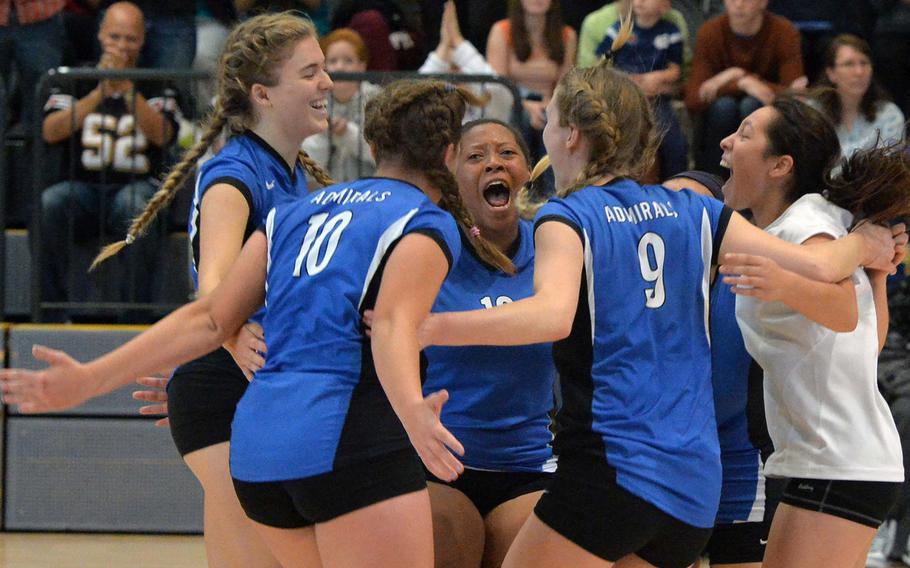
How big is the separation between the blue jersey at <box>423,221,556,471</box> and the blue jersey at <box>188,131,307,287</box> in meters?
0.49

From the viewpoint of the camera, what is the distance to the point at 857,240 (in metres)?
2.81

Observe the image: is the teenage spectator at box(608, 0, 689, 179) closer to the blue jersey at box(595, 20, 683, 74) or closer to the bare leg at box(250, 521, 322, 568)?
the blue jersey at box(595, 20, 683, 74)

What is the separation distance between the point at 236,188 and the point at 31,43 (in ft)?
14.0

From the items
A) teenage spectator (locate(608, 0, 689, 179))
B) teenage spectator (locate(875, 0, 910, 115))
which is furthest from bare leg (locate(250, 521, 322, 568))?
teenage spectator (locate(875, 0, 910, 115))

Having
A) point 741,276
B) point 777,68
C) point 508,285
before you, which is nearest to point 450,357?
point 508,285

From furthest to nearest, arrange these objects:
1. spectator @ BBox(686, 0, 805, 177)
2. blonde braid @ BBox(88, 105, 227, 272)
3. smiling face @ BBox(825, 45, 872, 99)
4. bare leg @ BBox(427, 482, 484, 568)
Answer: spectator @ BBox(686, 0, 805, 177) → smiling face @ BBox(825, 45, 872, 99) → blonde braid @ BBox(88, 105, 227, 272) → bare leg @ BBox(427, 482, 484, 568)

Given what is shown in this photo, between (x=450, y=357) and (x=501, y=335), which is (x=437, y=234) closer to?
(x=501, y=335)

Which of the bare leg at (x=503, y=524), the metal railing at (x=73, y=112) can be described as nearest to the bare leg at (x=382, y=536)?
the bare leg at (x=503, y=524)

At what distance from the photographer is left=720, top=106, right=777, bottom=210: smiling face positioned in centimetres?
313

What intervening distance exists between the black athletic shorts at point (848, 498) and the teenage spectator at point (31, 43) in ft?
16.9

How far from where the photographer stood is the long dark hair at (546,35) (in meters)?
6.61

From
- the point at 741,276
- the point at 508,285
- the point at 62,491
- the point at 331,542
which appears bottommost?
the point at 62,491

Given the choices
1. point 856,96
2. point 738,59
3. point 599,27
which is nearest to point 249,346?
point 599,27

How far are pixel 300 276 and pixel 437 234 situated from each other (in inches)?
11.1
